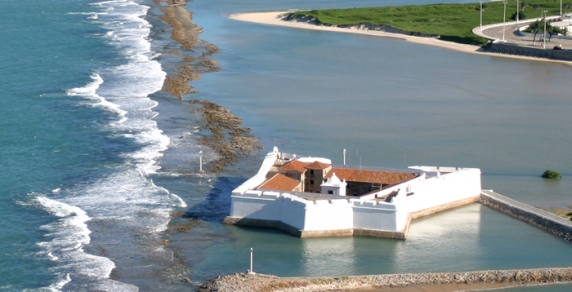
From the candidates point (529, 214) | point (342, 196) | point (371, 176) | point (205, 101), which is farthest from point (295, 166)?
point (205, 101)

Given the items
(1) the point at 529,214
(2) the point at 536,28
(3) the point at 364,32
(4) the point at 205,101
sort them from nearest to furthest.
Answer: (1) the point at 529,214, (4) the point at 205,101, (2) the point at 536,28, (3) the point at 364,32

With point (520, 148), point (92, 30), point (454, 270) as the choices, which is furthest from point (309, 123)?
point (92, 30)

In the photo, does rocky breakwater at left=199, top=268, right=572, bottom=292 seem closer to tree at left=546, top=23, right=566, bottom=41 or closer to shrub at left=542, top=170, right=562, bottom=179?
shrub at left=542, top=170, right=562, bottom=179

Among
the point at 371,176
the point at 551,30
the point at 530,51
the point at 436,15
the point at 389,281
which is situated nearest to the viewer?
the point at 389,281

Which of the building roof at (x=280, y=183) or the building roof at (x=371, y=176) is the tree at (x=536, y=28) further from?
the building roof at (x=280, y=183)

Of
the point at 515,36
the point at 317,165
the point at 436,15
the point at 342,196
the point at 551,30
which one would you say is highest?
the point at 317,165

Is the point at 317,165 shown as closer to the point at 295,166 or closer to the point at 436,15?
the point at 295,166
